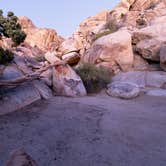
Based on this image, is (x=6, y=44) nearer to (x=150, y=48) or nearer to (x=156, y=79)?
(x=150, y=48)

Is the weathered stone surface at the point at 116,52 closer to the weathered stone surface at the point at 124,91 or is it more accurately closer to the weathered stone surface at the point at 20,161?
the weathered stone surface at the point at 124,91

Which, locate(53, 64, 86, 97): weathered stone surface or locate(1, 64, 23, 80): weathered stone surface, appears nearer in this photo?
locate(1, 64, 23, 80): weathered stone surface

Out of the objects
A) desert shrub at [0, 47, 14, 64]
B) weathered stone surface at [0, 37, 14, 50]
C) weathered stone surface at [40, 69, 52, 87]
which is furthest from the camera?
weathered stone surface at [0, 37, 14, 50]

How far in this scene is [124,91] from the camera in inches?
316

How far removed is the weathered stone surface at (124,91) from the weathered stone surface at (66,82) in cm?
82

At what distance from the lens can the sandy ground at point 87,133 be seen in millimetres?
4316

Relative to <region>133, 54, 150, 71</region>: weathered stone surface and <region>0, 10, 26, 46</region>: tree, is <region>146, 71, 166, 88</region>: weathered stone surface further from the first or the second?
<region>0, 10, 26, 46</region>: tree

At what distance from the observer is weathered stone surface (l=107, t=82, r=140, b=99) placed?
26.0 ft

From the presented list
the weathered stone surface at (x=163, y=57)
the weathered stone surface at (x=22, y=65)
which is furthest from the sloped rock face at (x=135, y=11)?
the weathered stone surface at (x=22, y=65)

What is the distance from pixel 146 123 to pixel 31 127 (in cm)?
222

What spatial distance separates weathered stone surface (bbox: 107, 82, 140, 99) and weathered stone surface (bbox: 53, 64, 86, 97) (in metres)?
0.82

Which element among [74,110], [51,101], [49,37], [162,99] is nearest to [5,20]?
[51,101]

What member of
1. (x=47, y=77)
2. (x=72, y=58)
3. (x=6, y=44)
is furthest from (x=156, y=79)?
(x=6, y=44)

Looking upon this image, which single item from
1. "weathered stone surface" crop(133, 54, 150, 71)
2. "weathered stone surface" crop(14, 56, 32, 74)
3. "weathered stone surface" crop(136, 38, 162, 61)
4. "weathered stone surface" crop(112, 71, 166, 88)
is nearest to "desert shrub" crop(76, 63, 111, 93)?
"weathered stone surface" crop(112, 71, 166, 88)
